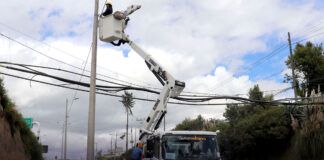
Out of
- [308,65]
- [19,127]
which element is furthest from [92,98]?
[308,65]

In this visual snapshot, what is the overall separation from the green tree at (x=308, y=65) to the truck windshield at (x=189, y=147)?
30.6m

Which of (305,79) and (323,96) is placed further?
(305,79)

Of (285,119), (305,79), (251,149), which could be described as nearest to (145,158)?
(285,119)

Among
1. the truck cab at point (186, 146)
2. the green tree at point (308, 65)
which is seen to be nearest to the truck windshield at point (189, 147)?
the truck cab at point (186, 146)

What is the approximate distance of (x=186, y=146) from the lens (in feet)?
47.4

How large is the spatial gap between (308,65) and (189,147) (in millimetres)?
33159

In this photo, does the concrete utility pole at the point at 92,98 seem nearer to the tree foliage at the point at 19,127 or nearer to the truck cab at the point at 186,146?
the truck cab at the point at 186,146

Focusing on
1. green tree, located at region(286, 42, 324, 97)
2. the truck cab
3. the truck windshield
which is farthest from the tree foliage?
green tree, located at region(286, 42, 324, 97)

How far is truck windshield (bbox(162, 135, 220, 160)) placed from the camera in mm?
14250

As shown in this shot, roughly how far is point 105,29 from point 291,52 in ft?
107

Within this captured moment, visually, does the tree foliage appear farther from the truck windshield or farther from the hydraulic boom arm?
the truck windshield

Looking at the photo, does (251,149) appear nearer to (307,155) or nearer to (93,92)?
(307,155)

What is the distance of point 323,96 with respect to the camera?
98.7ft

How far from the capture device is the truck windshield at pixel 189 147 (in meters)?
14.2
